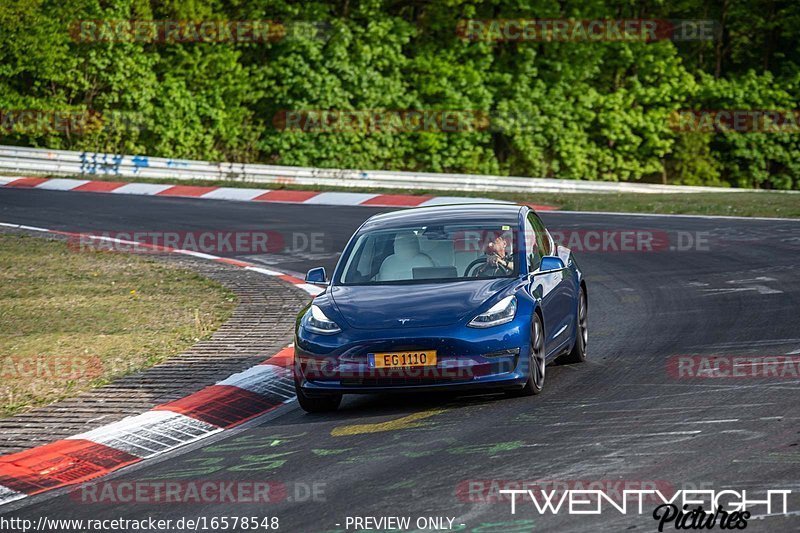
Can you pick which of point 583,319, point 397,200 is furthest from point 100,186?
point 583,319

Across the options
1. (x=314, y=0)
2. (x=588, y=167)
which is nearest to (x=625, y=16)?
(x=588, y=167)

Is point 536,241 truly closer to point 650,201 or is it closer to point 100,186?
point 650,201

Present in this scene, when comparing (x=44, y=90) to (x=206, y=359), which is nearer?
(x=206, y=359)

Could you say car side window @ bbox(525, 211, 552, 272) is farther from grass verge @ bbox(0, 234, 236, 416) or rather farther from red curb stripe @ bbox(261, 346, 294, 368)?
grass verge @ bbox(0, 234, 236, 416)

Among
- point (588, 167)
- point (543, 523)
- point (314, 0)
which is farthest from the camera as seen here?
point (588, 167)

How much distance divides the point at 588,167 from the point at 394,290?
32.5m

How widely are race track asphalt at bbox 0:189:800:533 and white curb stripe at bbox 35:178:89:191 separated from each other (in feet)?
59.1

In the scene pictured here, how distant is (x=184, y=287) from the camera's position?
52.5ft

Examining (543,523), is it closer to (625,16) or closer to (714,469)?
(714,469)

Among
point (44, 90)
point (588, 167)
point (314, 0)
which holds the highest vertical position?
point (314, 0)

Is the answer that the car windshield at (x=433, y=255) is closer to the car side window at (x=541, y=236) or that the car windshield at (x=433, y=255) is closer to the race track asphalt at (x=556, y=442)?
the car side window at (x=541, y=236)

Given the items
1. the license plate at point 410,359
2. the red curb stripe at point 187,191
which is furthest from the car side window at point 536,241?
the red curb stripe at point 187,191

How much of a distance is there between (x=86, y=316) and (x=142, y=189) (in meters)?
15.1

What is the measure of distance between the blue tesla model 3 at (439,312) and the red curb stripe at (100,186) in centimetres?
1869
